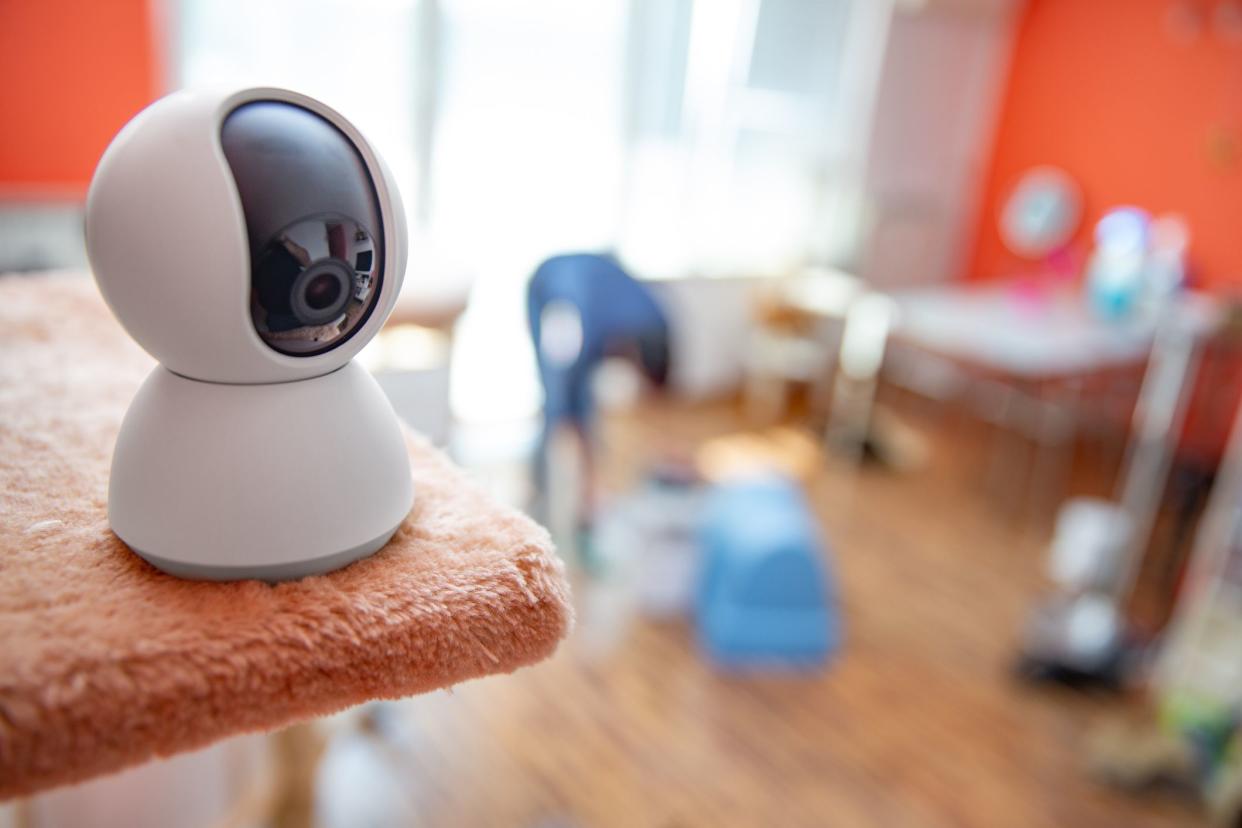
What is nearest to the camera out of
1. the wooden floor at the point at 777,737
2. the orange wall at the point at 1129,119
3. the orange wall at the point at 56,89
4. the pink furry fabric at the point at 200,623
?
the pink furry fabric at the point at 200,623

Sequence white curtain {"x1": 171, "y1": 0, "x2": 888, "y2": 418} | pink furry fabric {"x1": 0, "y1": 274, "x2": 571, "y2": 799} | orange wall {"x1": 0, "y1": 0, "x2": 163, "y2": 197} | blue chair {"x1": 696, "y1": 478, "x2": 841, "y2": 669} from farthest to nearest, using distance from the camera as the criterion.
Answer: white curtain {"x1": 171, "y1": 0, "x2": 888, "y2": 418} → blue chair {"x1": 696, "y1": 478, "x2": 841, "y2": 669} → orange wall {"x1": 0, "y1": 0, "x2": 163, "y2": 197} → pink furry fabric {"x1": 0, "y1": 274, "x2": 571, "y2": 799}

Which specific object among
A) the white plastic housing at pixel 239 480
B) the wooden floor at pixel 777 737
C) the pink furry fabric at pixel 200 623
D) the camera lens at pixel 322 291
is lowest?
the wooden floor at pixel 777 737

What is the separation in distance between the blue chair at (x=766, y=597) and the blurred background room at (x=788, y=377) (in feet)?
0.04

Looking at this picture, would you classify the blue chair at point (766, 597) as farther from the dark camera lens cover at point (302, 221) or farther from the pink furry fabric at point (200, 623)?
the dark camera lens cover at point (302, 221)

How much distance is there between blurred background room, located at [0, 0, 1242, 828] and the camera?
207cm

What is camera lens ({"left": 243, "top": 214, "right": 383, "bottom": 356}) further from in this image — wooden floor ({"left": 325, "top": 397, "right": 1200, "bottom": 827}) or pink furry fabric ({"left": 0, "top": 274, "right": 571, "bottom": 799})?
wooden floor ({"left": 325, "top": 397, "right": 1200, "bottom": 827})

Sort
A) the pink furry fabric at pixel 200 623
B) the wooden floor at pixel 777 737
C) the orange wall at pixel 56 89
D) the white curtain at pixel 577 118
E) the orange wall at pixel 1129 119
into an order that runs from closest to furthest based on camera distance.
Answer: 1. the pink furry fabric at pixel 200 623
2. the wooden floor at pixel 777 737
3. the orange wall at pixel 56 89
4. the white curtain at pixel 577 118
5. the orange wall at pixel 1129 119

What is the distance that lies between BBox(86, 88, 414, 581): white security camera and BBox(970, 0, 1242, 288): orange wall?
14.5ft

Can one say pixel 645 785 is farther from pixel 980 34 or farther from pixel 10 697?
pixel 980 34

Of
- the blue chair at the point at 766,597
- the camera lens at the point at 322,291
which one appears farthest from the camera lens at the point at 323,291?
the blue chair at the point at 766,597

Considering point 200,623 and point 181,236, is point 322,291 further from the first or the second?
point 200,623

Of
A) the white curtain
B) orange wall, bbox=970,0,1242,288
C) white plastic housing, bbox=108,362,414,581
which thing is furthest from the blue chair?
orange wall, bbox=970,0,1242,288

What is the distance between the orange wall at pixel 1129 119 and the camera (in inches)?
155

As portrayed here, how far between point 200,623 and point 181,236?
196 millimetres
